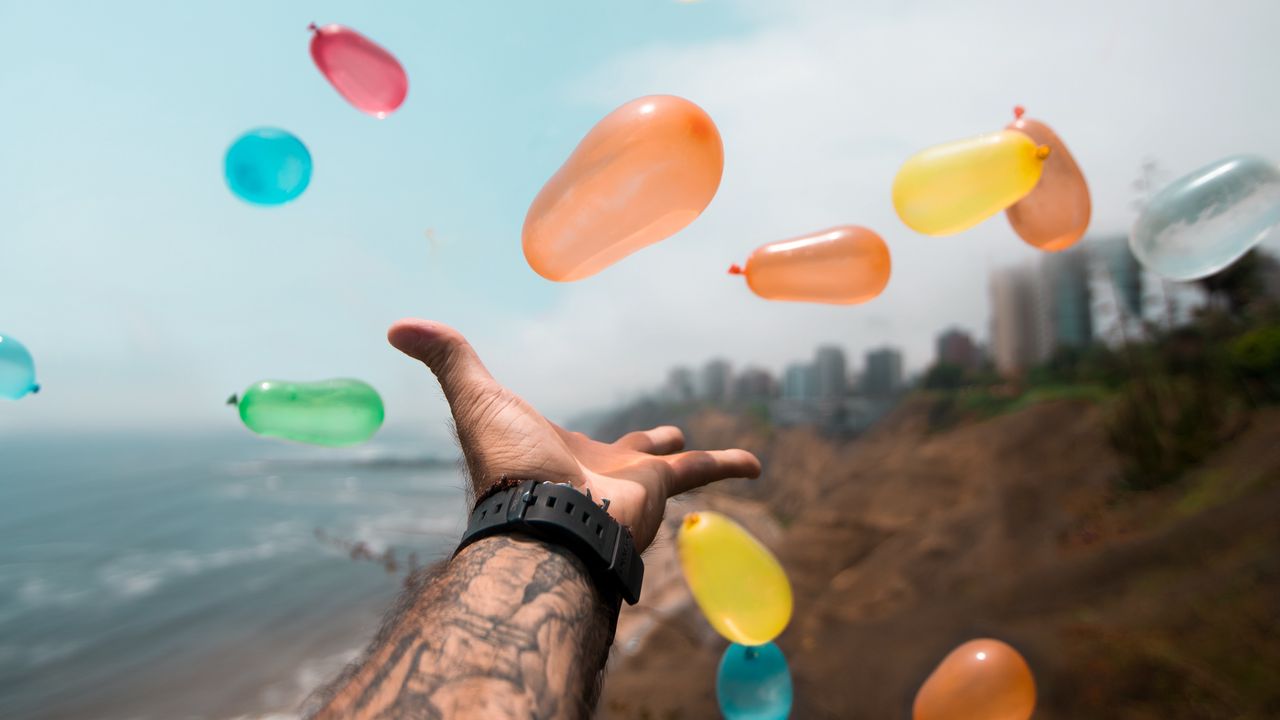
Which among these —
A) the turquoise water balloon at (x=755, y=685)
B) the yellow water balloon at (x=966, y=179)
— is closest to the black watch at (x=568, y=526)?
the yellow water balloon at (x=966, y=179)

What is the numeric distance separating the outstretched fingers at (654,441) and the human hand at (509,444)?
0.15 metres

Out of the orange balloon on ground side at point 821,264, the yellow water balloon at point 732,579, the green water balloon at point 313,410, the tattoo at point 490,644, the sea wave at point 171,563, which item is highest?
the orange balloon on ground side at point 821,264

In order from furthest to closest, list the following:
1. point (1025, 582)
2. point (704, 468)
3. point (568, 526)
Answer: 1. point (1025, 582)
2. point (704, 468)
3. point (568, 526)

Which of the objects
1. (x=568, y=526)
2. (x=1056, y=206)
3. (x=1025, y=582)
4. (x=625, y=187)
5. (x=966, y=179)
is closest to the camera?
(x=568, y=526)

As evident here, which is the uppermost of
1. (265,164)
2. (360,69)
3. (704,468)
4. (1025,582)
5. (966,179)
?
(360,69)

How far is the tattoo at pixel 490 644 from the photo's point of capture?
1.91 ft

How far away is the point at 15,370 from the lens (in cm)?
168

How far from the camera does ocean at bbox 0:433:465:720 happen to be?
7.34 metres

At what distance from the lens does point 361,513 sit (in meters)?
17.7

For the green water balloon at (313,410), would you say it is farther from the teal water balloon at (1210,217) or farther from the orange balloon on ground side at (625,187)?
the teal water balloon at (1210,217)

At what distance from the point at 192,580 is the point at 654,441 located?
14260 millimetres

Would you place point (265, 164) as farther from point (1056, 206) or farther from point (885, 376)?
point (885, 376)

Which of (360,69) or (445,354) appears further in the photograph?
(360,69)

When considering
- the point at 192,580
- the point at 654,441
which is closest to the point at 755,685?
the point at 654,441
